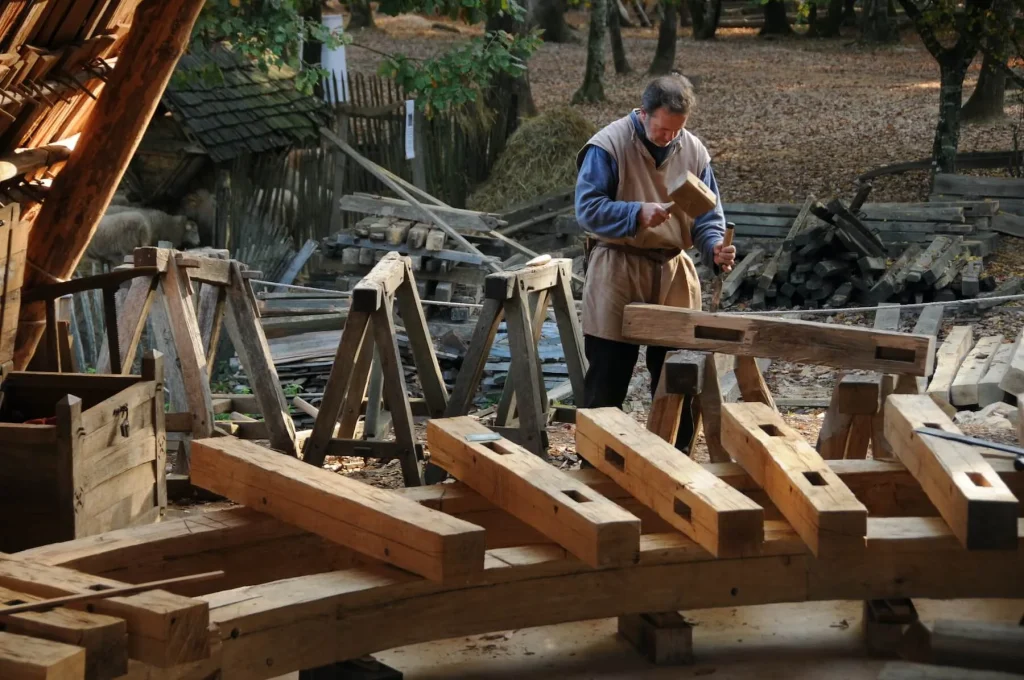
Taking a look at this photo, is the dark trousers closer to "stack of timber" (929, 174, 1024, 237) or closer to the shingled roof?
"stack of timber" (929, 174, 1024, 237)

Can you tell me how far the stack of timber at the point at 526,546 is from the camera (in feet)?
11.1

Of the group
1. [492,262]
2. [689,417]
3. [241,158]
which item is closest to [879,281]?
[492,262]

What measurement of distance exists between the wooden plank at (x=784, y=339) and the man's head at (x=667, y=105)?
79 cm

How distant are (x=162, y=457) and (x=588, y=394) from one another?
1925 millimetres

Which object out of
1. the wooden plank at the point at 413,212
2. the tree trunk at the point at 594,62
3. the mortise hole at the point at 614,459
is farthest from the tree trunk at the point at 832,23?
the mortise hole at the point at 614,459

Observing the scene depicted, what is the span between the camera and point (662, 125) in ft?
17.8

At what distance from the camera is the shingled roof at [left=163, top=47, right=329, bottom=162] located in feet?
50.1

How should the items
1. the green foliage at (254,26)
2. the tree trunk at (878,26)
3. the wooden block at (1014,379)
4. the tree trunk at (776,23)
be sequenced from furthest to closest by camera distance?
the tree trunk at (776,23) < the tree trunk at (878,26) < the green foliage at (254,26) < the wooden block at (1014,379)

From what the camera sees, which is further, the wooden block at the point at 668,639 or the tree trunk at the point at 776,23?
the tree trunk at the point at 776,23

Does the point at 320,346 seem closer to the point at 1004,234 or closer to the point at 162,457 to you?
the point at 162,457

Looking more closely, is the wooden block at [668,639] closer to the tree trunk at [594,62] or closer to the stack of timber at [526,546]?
the stack of timber at [526,546]

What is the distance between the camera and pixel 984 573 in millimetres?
3922

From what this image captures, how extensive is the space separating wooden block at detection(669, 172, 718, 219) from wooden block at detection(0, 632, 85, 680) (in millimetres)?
3219

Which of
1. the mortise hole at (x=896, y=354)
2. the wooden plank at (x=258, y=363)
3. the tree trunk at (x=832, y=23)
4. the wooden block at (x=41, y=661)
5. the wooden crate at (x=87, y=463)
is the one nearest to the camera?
the wooden block at (x=41, y=661)
